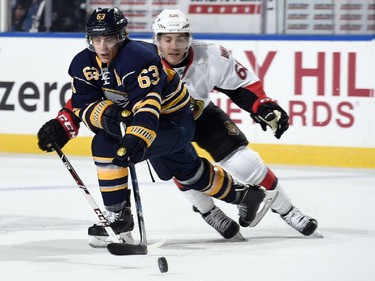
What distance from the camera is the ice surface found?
446 centimetres

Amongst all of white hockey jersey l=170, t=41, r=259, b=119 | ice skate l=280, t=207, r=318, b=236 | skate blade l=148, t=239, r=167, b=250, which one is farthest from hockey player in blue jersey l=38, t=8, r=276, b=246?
ice skate l=280, t=207, r=318, b=236

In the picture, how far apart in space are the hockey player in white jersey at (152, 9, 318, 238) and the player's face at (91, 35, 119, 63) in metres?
0.57

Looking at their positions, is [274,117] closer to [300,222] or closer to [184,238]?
[300,222]

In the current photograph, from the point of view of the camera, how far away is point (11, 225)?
5641 millimetres

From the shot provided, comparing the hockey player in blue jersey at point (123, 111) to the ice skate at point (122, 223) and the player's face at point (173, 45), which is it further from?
the player's face at point (173, 45)

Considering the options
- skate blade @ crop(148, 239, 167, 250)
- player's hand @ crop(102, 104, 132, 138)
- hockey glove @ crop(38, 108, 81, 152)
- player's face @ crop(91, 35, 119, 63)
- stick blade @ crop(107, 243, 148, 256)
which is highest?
player's face @ crop(91, 35, 119, 63)

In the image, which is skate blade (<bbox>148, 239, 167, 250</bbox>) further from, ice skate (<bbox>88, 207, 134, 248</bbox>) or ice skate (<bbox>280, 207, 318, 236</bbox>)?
ice skate (<bbox>280, 207, 318, 236</bbox>)

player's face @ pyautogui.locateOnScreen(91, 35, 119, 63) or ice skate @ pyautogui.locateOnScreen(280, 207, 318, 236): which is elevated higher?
player's face @ pyautogui.locateOnScreen(91, 35, 119, 63)

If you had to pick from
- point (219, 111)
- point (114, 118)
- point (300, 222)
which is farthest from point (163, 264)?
point (219, 111)

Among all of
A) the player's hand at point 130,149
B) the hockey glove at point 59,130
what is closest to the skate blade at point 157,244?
the hockey glove at point 59,130

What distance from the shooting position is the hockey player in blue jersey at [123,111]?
456 cm

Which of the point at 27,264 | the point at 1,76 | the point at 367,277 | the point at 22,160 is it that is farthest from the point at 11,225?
the point at 1,76

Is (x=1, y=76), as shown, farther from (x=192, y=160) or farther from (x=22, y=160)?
(x=192, y=160)

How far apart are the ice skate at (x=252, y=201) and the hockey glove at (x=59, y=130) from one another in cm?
78
